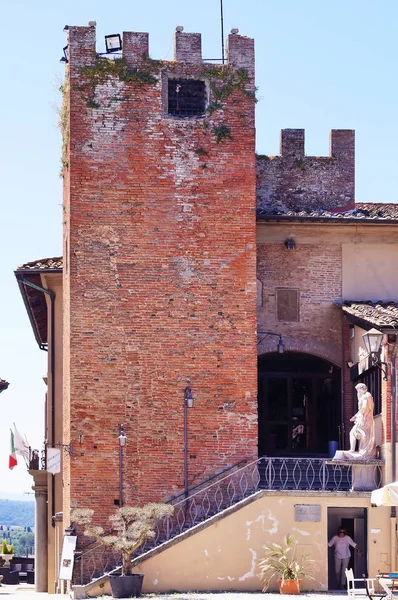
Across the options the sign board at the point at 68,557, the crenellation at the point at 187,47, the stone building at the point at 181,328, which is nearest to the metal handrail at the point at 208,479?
the stone building at the point at 181,328

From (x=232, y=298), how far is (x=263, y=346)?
2924 millimetres

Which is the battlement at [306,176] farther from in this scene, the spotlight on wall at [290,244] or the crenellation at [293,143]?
the spotlight on wall at [290,244]

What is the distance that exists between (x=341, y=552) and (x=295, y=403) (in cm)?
567

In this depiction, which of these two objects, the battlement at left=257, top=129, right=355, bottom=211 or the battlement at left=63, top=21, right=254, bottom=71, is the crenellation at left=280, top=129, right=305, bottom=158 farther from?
the battlement at left=63, top=21, right=254, bottom=71

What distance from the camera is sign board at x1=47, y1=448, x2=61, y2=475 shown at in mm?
30781

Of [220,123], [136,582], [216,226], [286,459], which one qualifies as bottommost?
[136,582]

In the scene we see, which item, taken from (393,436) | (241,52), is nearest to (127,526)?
(393,436)

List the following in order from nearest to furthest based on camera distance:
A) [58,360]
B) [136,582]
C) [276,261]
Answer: [136,582] < [276,261] < [58,360]

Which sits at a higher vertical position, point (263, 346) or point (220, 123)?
point (220, 123)

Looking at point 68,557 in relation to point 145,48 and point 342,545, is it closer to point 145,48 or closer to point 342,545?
point 342,545

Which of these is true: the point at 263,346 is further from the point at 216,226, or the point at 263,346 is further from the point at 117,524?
the point at 117,524

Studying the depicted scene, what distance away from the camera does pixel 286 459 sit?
30016 millimetres

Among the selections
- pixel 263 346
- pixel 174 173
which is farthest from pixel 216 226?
pixel 263 346

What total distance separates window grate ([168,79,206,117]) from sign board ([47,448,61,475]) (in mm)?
7618
